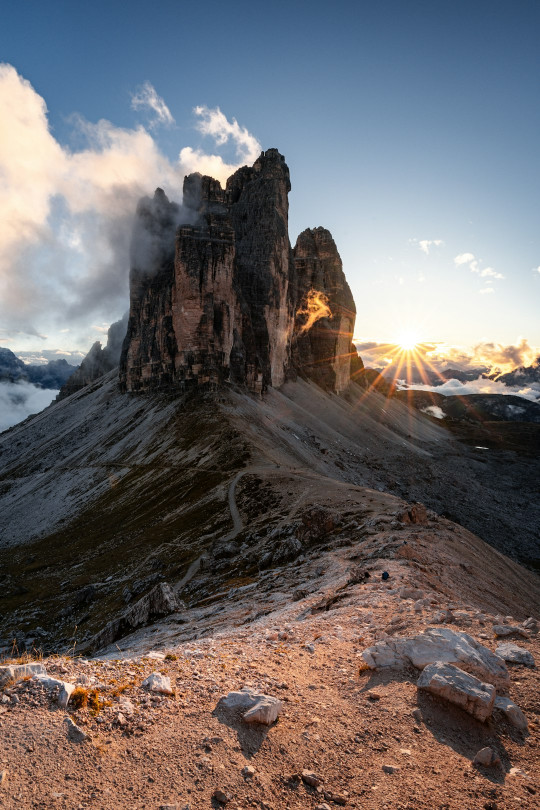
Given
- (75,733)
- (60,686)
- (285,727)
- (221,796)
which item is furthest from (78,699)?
(285,727)

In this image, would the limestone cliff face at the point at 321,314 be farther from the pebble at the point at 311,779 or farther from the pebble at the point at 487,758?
the pebble at the point at 311,779

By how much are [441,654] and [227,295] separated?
99.6 m

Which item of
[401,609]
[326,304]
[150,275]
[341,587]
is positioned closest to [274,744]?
[401,609]

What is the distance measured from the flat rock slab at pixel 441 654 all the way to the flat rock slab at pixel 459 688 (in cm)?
52

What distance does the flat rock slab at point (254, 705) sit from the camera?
774 centimetres

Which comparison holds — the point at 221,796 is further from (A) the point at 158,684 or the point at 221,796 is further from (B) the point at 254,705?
(A) the point at 158,684

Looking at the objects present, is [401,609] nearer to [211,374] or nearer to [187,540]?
[187,540]

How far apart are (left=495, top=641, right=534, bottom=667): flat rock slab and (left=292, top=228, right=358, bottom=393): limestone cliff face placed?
155 meters

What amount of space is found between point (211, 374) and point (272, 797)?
92.2 m

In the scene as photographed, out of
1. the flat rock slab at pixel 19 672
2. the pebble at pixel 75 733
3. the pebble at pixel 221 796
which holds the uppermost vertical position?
the flat rock slab at pixel 19 672

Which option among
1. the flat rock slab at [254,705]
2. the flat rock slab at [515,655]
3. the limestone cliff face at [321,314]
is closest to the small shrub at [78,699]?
the flat rock slab at [254,705]

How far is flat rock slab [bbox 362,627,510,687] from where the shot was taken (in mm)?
8789

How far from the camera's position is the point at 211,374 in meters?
96.7

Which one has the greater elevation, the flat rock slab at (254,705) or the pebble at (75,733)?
the pebble at (75,733)
